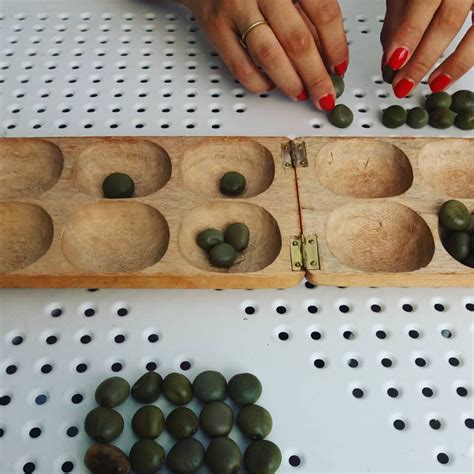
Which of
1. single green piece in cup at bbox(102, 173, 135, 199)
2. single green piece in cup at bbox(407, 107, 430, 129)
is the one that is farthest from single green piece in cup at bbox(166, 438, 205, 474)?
single green piece in cup at bbox(407, 107, 430, 129)

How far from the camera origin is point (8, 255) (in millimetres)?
709

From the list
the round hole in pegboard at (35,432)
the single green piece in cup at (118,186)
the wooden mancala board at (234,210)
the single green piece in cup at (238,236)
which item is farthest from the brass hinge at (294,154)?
the round hole in pegboard at (35,432)

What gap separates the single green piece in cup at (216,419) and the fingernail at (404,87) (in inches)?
23.3

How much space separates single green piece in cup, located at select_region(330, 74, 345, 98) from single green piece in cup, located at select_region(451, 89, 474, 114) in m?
0.18

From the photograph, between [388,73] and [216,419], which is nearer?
[216,419]

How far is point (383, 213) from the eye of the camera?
2.44 ft

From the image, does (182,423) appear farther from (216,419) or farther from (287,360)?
(287,360)

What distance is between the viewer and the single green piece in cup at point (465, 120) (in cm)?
86

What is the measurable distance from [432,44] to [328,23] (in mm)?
173

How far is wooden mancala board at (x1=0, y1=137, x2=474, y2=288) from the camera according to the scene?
648 millimetres

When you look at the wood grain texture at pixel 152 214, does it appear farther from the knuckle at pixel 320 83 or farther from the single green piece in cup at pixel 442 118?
the single green piece in cup at pixel 442 118

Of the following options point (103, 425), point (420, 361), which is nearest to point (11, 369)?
point (103, 425)

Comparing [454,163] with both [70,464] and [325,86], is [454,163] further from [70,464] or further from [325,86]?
[70,464]

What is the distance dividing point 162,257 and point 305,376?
0.70ft
